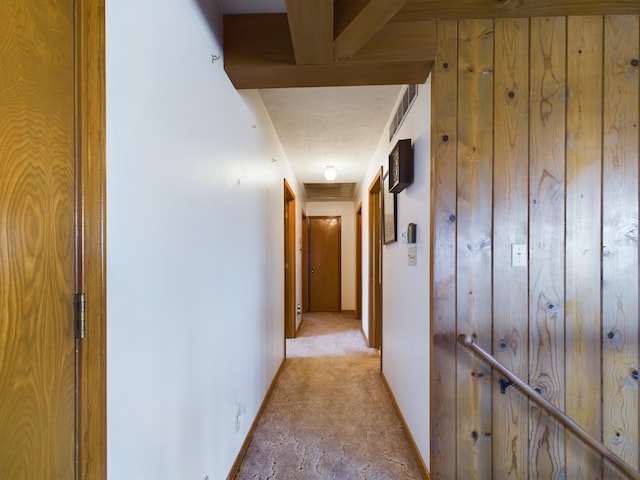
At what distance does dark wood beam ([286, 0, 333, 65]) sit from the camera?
117 centimetres

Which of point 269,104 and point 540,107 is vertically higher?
point 269,104

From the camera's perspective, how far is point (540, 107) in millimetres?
1516

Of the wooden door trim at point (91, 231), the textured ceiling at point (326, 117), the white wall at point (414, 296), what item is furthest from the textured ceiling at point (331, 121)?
the wooden door trim at point (91, 231)

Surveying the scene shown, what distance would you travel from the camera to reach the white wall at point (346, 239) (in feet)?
20.9

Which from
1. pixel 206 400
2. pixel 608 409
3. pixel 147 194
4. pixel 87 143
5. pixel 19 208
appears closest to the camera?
pixel 19 208

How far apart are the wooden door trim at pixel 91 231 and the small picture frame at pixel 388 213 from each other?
2017mm

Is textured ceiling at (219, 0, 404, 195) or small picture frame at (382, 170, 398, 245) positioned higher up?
textured ceiling at (219, 0, 404, 195)

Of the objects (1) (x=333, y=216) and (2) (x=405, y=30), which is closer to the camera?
(2) (x=405, y=30)

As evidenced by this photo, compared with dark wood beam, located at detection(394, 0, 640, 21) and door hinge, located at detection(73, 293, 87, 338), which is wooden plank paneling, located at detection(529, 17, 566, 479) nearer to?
dark wood beam, located at detection(394, 0, 640, 21)

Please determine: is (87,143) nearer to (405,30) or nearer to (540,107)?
(405,30)

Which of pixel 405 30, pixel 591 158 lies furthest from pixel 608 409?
pixel 405 30

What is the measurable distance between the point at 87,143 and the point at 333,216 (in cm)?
573

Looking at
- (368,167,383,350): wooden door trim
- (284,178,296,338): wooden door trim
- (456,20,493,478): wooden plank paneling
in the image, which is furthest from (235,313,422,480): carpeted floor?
(284,178,296,338): wooden door trim

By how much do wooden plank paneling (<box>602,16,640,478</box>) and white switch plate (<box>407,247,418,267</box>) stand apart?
2.85 ft
